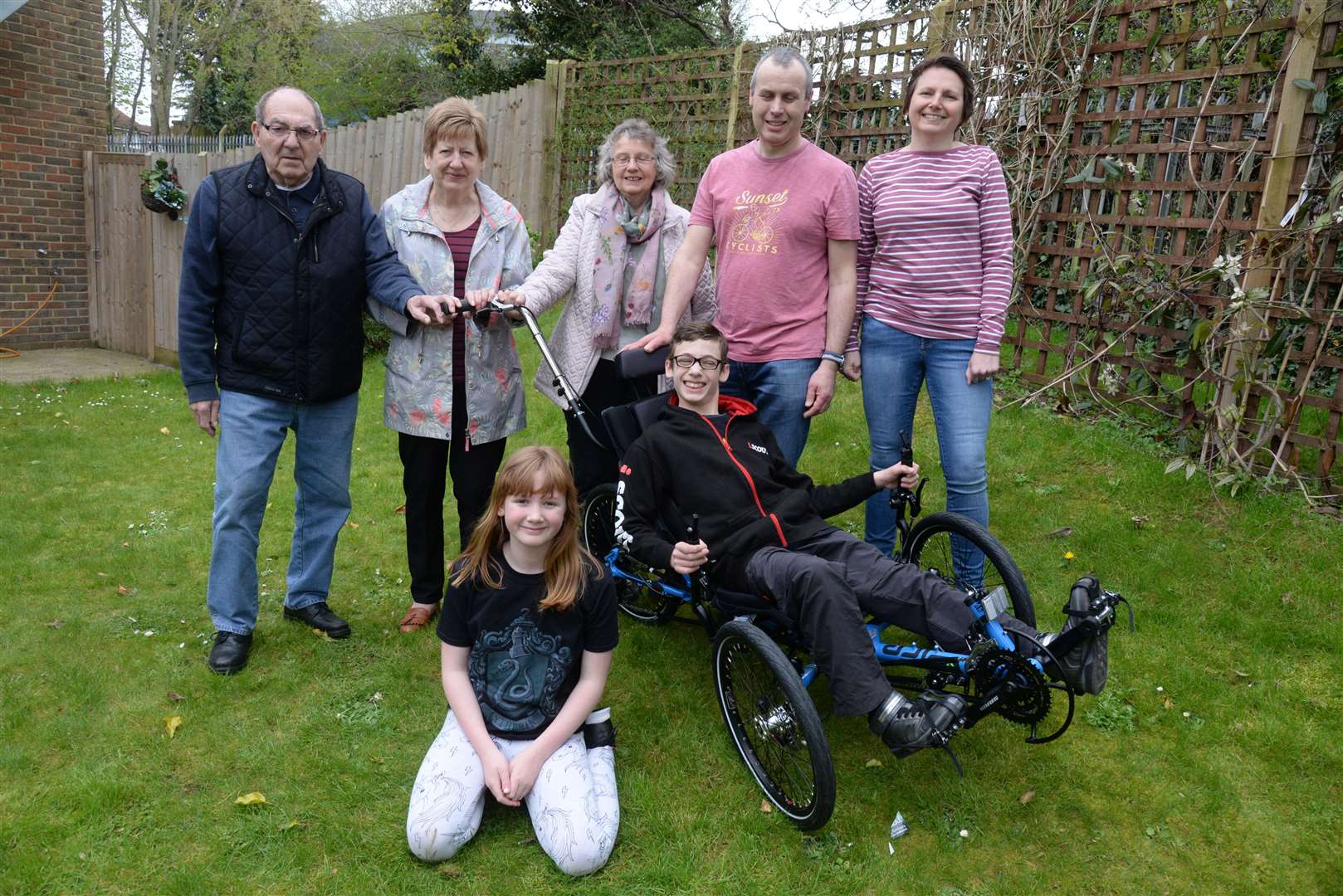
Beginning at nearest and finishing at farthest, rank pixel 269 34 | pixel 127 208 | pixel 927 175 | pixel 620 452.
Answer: pixel 927 175, pixel 620 452, pixel 127 208, pixel 269 34

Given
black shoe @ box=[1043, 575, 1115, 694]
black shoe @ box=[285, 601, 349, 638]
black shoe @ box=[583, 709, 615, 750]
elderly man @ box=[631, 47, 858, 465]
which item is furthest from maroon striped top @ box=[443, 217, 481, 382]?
black shoe @ box=[1043, 575, 1115, 694]

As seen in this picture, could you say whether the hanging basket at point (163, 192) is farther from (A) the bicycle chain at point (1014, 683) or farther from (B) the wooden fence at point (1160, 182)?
(A) the bicycle chain at point (1014, 683)

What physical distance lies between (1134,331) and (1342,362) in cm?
104

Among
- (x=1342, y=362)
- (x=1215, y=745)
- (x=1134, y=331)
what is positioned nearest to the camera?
(x=1215, y=745)

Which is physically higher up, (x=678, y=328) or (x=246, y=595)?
(x=678, y=328)

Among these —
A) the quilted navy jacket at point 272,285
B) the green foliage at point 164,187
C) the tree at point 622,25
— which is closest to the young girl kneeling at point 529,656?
the quilted navy jacket at point 272,285

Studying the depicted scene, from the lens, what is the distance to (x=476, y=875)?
2410 mm

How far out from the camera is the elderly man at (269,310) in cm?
304

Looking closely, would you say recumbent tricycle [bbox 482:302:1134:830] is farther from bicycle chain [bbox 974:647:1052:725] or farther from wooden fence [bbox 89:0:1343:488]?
wooden fence [bbox 89:0:1343:488]

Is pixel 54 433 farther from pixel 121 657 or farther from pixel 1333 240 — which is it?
pixel 1333 240

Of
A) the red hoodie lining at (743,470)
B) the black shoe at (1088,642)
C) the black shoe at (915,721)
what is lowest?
the black shoe at (915,721)

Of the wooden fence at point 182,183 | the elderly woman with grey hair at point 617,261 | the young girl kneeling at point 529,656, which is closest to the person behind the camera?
the young girl kneeling at point 529,656

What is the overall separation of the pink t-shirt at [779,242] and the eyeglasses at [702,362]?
28 centimetres

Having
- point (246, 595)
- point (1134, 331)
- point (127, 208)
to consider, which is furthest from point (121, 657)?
point (127, 208)
